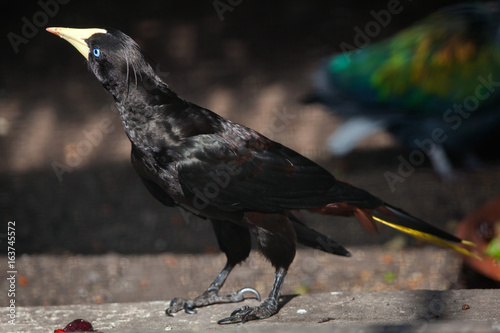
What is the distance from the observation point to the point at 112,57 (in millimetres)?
2314

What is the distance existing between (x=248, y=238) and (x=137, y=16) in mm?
2673

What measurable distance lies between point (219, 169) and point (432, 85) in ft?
7.75

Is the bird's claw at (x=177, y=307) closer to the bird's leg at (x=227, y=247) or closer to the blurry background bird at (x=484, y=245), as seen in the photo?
the bird's leg at (x=227, y=247)

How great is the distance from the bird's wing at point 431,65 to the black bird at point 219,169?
6.02ft

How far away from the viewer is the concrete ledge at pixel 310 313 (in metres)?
2.46

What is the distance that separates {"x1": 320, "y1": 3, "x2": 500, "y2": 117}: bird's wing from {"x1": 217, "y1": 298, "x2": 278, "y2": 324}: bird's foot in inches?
86.7

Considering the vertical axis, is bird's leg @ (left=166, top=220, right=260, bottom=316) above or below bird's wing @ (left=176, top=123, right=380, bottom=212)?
below

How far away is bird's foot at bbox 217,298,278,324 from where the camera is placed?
8.23 ft

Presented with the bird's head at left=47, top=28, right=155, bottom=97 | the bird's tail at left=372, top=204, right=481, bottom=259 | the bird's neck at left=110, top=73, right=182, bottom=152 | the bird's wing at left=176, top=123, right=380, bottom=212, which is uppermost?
the bird's head at left=47, top=28, right=155, bottom=97

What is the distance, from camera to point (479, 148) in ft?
15.0

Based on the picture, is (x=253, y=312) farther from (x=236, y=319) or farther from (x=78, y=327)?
(x=78, y=327)

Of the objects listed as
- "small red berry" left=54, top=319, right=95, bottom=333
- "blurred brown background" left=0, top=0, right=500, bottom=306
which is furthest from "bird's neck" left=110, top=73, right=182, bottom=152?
Answer: "blurred brown background" left=0, top=0, right=500, bottom=306

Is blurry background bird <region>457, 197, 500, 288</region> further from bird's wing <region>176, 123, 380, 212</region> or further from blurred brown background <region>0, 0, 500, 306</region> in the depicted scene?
bird's wing <region>176, 123, 380, 212</region>

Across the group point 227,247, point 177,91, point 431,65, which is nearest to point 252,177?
point 227,247
